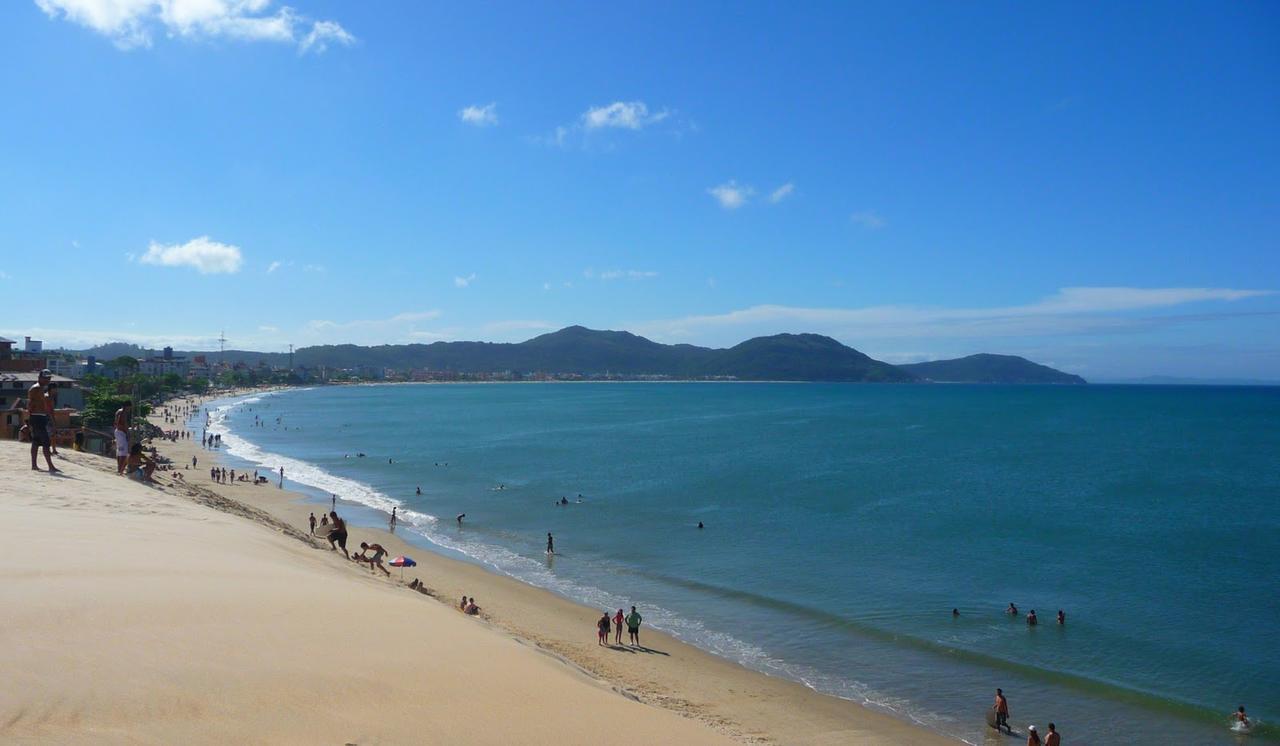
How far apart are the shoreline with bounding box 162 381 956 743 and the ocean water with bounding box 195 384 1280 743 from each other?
2.87 ft

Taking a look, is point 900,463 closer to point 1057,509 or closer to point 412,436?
point 1057,509

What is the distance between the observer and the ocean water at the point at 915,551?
1881 centimetres

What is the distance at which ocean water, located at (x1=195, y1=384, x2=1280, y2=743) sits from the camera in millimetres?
18812

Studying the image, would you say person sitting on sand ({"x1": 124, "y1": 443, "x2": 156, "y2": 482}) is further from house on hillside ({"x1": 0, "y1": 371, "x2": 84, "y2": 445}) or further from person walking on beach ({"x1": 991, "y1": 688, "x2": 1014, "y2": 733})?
person walking on beach ({"x1": 991, "y1": 688, "x2": 1014, "y2": 733})

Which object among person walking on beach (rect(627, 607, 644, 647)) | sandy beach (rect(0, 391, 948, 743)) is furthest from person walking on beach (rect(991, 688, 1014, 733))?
person walking on beach (rect(627, 607, 644, 647))

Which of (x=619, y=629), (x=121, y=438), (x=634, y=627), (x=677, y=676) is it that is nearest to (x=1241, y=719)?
(x=677, y=676)

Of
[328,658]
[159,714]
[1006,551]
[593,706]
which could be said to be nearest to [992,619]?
[1006,551]

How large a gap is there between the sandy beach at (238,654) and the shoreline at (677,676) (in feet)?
0.44

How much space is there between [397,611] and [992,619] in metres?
19.1

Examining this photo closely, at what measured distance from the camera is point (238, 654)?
6992mm

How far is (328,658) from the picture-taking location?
7.57 metres

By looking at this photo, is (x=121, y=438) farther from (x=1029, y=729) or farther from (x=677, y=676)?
(x=1029, y=729)

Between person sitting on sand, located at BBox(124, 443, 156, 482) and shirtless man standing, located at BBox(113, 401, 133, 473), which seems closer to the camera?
shirtless man standing, located at BBox(113, 401, 133, 473)

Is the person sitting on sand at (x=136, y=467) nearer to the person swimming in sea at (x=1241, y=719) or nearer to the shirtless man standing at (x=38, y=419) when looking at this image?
the shirtless man standing at (x=38, y=419)
